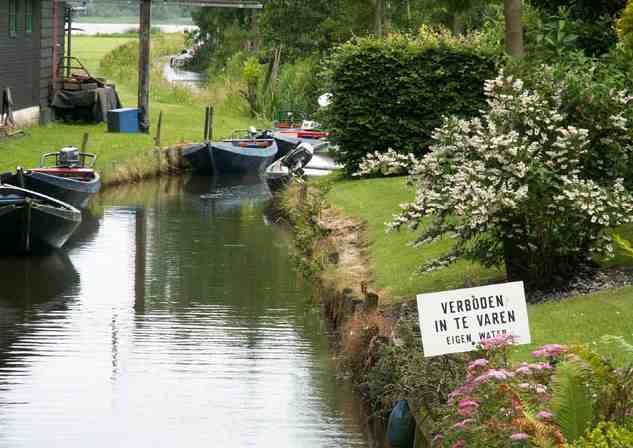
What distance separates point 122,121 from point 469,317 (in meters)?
32.1

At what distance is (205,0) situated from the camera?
4525cm

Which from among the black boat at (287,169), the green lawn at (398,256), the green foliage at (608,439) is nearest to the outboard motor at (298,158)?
the black boat at (287,169)

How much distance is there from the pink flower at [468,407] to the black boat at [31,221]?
14876 millimetres

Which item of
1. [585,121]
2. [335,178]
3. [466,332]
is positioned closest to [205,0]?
[335,178]

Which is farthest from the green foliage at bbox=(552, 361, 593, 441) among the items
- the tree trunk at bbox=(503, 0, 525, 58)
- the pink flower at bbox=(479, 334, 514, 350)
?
the tree trunk at bbox=(503, 0, 525, 58)

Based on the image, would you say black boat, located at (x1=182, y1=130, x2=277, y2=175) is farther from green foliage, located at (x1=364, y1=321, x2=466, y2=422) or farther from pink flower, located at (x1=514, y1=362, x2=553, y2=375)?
pink flower, located at (x1=514, y1=362, x2=553, y2=375)

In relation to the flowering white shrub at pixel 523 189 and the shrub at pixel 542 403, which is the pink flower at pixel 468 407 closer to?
the shrub at pixel 542 403

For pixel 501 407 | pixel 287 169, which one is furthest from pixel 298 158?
pixel 501 407

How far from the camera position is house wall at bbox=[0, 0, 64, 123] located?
39094 mm

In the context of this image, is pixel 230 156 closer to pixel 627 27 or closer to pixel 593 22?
pixel 593 22

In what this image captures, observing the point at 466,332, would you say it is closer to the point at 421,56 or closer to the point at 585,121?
the point at 585,121

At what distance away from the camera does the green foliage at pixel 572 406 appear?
28.9ft

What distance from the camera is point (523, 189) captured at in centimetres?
1513

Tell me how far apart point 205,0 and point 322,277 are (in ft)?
Answer: 88.4
